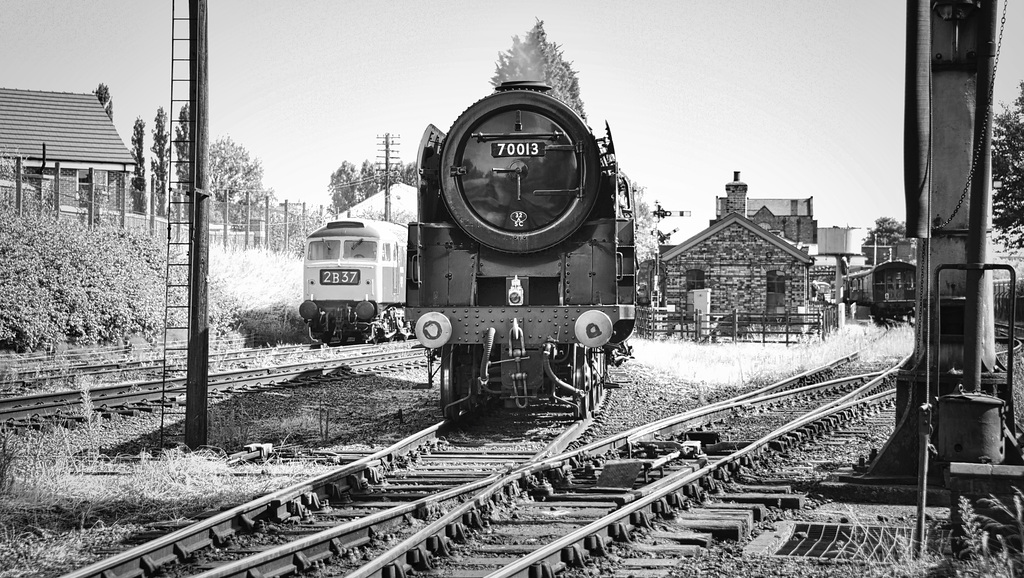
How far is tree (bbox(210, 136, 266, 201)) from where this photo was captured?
215 feet

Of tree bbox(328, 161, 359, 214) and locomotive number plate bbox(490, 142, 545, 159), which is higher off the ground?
tree bbox(328, 161, 359, 214)

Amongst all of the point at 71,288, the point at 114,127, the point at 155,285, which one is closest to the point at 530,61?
the point at 114,127

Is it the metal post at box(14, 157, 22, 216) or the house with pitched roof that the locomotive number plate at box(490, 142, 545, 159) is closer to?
the metal post at box(14, 157, 22, 216)

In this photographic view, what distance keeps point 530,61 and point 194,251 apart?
125 ft

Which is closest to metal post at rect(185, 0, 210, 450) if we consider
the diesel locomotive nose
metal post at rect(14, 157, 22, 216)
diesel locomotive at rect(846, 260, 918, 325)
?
metal post at rect(14, 157, 22, 216)

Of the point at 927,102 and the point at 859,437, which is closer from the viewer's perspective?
the point at 927,102

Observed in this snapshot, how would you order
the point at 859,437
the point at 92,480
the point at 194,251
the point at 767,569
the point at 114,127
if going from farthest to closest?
1. the point at 114,127
2. the point at 859,437
3. the point at 194,251
4. the point at 92,480
5. the point at 767,569

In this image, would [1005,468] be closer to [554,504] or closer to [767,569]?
[767,569]

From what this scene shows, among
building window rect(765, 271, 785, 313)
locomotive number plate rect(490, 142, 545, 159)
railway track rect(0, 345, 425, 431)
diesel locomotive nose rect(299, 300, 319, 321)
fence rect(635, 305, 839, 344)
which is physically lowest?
railway track rect(0, 345, 425, 431)

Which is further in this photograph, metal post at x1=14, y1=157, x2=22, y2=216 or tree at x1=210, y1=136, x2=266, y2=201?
tree at x1=210, y1=136, x2=266, y2=201

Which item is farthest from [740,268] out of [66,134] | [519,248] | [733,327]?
[519,248]

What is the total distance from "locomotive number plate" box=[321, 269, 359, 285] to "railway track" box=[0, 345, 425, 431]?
5001mm

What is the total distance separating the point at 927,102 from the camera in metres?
7.05

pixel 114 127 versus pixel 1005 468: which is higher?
pixel 114 127
